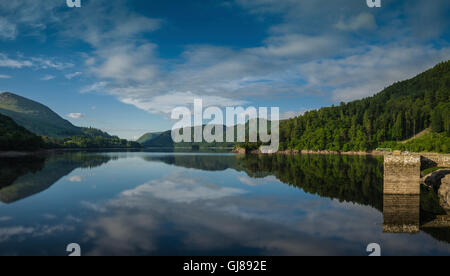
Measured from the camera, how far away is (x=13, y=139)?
9088 cm

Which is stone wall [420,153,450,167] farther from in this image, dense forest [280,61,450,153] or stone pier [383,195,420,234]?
dense forest [280,61,450,153]

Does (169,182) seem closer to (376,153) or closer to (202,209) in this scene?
(202,209)

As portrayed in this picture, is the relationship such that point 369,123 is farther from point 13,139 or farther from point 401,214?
point 13,139

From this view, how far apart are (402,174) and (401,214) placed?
7250 millimetres

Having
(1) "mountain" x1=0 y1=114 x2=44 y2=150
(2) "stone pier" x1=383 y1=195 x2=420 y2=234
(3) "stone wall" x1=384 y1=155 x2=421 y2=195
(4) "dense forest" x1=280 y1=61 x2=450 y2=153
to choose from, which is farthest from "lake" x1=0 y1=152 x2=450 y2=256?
(4) "dense forest" x1=280 y1=61 x2=450 y2=153

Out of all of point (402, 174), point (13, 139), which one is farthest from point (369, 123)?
point (13, 139)

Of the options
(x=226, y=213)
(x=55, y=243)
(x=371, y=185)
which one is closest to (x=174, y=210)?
(x=226, y=213)

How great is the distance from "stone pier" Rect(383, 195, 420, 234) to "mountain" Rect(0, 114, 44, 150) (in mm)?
108278

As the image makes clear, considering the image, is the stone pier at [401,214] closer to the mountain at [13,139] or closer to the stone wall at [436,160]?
the stone wall at [436,160]

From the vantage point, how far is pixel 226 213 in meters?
20.1

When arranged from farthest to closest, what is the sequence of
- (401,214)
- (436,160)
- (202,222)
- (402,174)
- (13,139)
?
(13,139)
(436,160)
(402,174)
(401,214)
(202,222)

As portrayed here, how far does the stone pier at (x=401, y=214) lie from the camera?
56.3 feet
